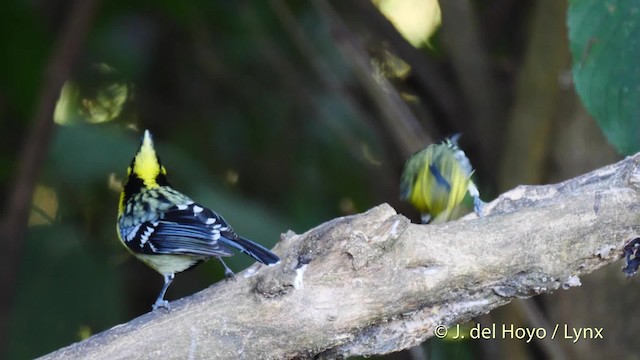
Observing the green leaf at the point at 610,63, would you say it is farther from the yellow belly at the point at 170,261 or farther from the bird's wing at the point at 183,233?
the yellow belly at the point at 170,261

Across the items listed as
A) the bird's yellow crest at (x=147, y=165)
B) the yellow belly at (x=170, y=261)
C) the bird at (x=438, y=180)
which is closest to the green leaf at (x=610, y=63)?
the bird at (x=438, y=180)

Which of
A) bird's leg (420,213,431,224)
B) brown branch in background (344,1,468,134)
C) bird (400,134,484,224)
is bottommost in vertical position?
bird's leg (420,213,431,224)

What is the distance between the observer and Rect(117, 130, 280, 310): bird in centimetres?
270

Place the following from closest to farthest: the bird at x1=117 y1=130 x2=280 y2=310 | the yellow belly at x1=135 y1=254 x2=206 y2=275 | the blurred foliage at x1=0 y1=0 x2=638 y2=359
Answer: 1. the bird at x1=117 y1=130 x2=280 y2=310
2. the yellow belly at x1=135 y1=254 x2=206 y2=275
3. the blurred foliage at x1=0 y1=0 x2=638 y2=359

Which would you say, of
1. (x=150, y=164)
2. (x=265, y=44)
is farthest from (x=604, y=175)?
(x=265, y=44)

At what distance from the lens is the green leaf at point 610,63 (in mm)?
2760

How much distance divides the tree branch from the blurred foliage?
113cm

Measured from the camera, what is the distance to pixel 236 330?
2238 millimetres

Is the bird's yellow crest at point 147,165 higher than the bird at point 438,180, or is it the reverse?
the bird at point 438,180

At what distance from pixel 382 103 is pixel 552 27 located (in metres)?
0.68

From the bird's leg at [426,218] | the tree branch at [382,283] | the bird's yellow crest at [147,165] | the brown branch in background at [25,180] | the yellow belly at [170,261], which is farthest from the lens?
the brown branch in background at [25,180]

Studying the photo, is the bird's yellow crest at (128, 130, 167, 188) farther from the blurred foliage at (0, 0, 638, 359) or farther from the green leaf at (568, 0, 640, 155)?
the green leaf at (568, 0, 640, 155)

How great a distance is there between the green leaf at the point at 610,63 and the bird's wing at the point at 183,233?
1121 millimetres

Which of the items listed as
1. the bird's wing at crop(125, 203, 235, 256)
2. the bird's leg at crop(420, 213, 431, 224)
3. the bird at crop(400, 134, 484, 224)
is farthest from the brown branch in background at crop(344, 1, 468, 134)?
the bird's wing at crop(125, 203, 235, 256)
